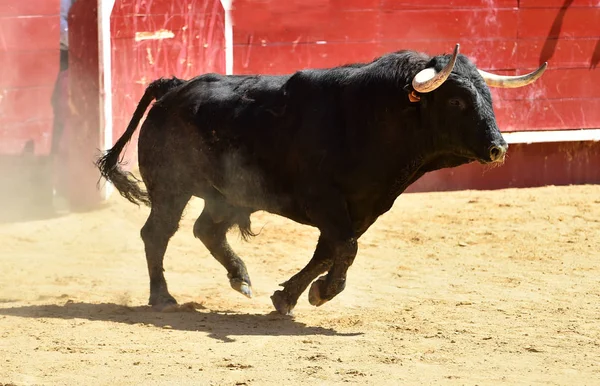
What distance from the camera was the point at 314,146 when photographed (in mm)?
5090

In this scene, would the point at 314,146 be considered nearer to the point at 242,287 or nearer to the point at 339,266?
the point at 339,266

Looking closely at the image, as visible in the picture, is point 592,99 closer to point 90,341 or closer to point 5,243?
point 5,243

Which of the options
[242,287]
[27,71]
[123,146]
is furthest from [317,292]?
[27,71]

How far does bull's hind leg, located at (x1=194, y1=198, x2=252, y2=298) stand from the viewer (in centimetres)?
568

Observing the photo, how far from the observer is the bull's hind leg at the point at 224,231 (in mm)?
5680

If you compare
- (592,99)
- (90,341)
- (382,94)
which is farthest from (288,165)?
(592,99)

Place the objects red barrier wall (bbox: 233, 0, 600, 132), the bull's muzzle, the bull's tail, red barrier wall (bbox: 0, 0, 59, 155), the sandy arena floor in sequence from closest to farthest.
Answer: the sandy arena floor < the bull's muzzle < the bull's tail < red barrier wall (bbox: 0, 0, 59, 155) < red barrier wall (bbox: 233, 0, 600, 132)

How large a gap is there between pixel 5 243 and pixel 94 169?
124 centimetres

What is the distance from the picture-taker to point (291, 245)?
7289 mm

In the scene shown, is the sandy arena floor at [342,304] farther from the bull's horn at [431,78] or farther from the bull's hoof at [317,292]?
the bull's horn at [431,78]

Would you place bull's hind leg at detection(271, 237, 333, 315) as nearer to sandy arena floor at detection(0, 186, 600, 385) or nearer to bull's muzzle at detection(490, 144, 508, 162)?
sandy arena floor at detection(0, 186, 600, 385)

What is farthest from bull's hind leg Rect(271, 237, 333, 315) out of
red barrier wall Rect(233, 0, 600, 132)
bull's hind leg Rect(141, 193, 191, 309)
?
red barrier wall Rect(233, 0, 600, 132)

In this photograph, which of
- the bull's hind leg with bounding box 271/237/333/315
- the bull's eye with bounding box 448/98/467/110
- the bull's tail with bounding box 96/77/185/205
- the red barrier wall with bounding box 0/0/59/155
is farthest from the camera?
the red barrier wall with bounding box 0/0/59/155

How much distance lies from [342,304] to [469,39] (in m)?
4.17
